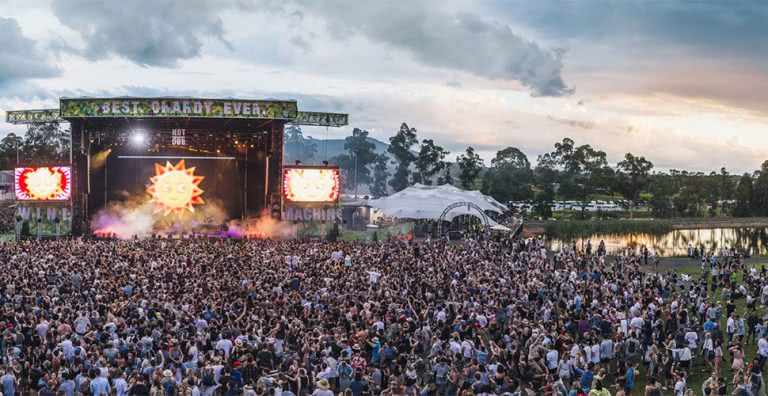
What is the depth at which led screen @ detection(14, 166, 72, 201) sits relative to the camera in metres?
42.1

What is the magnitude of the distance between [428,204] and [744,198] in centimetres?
5181

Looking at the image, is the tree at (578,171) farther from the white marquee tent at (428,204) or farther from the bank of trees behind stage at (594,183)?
the white marquee tent at (428,204)

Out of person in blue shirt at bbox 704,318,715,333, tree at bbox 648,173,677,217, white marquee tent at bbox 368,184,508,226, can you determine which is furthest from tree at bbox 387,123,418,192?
person in blue shirt at bbox 704,318,715,333

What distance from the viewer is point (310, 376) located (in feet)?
44.3

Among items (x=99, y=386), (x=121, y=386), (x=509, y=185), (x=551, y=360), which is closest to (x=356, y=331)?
(x=551, y=360)

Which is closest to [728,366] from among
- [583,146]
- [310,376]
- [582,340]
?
[582,340]

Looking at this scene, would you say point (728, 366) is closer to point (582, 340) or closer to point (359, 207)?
point (582, 340)

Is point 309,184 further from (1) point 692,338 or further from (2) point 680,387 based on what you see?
(2) point 680,387

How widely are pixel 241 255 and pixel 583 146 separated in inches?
2382

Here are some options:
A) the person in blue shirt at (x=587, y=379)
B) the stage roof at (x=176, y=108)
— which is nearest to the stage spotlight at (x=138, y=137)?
the stage roof at (x=176, y=108)

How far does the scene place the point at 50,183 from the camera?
42188 millimetres

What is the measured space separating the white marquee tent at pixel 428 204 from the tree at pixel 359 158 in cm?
5836

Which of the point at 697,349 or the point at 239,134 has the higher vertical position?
the point at 239,134

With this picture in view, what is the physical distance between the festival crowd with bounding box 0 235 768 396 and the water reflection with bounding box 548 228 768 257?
31419mm
